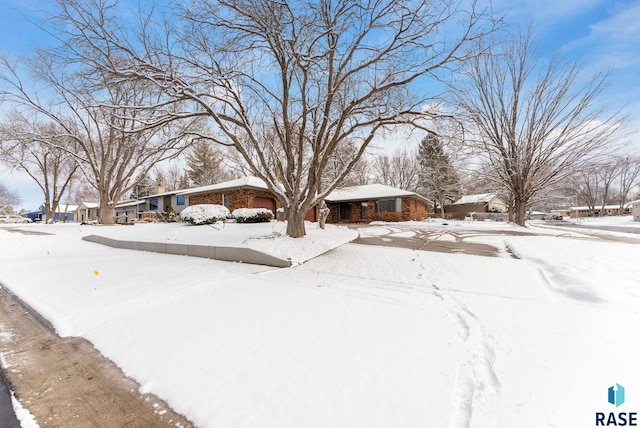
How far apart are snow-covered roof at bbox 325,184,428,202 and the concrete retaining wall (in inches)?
615

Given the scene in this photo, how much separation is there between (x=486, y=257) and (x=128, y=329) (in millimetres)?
7801

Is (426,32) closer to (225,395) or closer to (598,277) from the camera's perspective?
(598,277)

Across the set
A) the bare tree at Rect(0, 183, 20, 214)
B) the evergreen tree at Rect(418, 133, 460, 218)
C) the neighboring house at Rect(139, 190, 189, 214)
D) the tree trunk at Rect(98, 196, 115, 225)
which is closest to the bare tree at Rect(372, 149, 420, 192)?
the evergreen tree at Rect(418, 133, 460, 218)

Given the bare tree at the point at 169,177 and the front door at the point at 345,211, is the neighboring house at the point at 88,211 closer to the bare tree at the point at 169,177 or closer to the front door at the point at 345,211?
the bare tree at the point at 169,177

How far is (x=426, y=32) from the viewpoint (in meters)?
7.48

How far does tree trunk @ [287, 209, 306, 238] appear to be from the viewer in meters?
9.37

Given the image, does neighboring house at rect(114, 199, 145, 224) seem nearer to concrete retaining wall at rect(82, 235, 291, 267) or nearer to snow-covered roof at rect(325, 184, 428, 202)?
snow-covered roof at rect(325, 184, 428, 202)

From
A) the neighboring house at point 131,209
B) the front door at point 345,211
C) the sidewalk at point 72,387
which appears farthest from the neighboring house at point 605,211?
the neighboring house at point 131,209

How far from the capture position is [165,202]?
2962 centimetres

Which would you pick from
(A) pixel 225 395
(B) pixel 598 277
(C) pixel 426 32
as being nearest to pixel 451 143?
(C) pixel 426 32

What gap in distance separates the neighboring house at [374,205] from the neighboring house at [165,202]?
589 inches

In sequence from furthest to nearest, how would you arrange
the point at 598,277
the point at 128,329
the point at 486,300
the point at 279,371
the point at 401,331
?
the point at 598,277
the point at 486,300
the point at 128,329
the point at 401,331
the point at 279,371

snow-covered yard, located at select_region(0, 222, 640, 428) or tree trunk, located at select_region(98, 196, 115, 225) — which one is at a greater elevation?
tree trunk, located at select_region(98, 196, 115, 225)

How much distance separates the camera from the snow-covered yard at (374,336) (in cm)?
204
